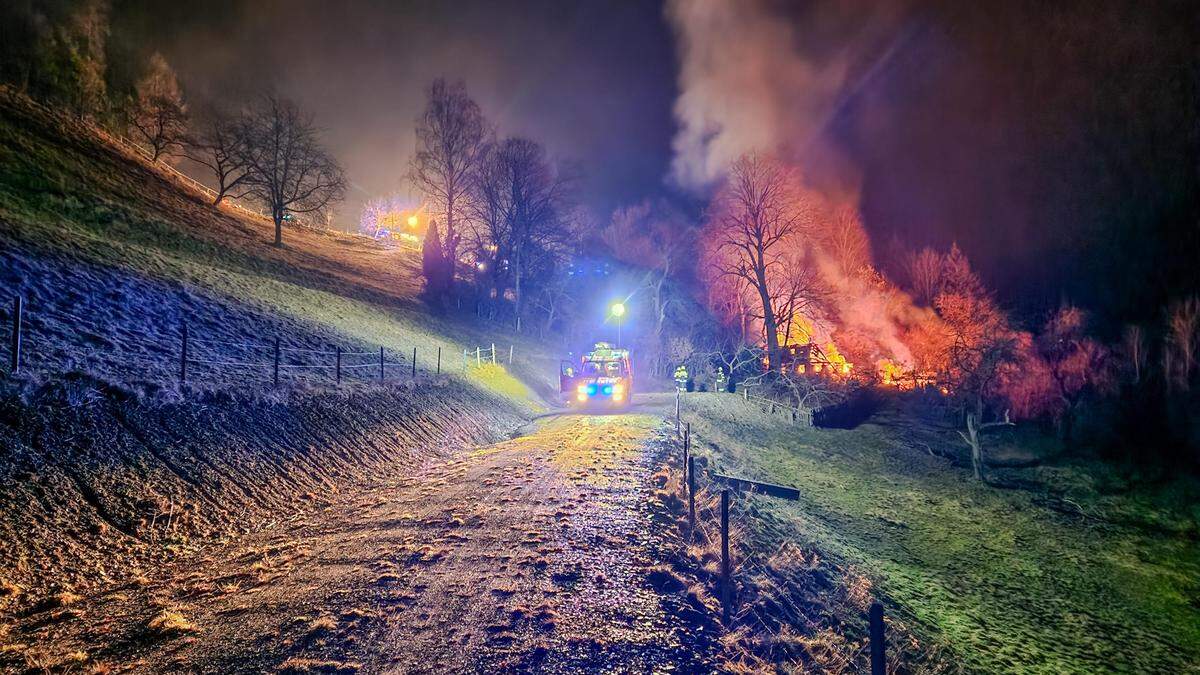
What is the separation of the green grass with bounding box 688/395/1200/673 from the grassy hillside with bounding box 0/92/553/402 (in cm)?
1481

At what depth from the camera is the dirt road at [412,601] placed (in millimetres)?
4422

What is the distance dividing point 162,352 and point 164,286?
23.4 feet

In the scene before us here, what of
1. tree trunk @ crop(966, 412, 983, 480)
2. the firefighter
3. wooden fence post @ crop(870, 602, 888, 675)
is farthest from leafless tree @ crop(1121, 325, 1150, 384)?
wooden fence post @ crop(870, 602, 888, 675)

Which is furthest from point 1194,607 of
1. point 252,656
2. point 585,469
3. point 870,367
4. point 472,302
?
point 472,302

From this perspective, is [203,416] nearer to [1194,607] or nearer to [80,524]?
[80,524]

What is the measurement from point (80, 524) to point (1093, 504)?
29877 millimetres

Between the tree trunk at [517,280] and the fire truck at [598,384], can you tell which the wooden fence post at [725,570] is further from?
the tree trunk at [517,280]

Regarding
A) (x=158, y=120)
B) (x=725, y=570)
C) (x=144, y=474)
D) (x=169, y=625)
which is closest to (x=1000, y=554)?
(x=725, y=570)

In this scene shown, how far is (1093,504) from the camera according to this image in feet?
61.7

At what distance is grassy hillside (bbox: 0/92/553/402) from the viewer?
33.8ft

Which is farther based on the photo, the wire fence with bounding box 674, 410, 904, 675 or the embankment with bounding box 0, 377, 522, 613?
the embankment with bounding box 0, 377, 522, 613

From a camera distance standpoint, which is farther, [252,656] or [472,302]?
[472,302]

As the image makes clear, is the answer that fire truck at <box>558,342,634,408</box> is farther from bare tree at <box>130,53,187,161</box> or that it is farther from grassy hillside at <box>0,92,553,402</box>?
bare tree at <box>130,53,187,161</box>

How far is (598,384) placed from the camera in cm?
2191
